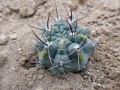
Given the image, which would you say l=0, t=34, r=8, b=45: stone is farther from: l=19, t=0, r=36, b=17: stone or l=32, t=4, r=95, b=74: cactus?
l=32, t=4, r=95, b=74: cactus

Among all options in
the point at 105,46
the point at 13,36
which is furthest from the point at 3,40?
the point at 105,46

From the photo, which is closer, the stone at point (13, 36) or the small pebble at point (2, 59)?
the small pebble at point (2, 59)

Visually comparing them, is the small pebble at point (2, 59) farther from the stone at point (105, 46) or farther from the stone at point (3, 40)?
the stone at point (105, 46)

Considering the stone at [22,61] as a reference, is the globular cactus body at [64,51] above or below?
above

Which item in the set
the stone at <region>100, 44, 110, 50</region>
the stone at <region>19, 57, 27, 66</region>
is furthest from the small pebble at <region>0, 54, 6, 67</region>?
the stone at <region>100, 44, 110, 50</region>

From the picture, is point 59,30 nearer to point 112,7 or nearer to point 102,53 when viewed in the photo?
point 102,53

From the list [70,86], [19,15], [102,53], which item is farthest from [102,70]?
[19,15]

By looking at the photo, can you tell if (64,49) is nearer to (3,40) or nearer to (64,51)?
(64,51)

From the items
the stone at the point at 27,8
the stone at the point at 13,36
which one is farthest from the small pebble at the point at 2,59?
the stone at the point at 27,8

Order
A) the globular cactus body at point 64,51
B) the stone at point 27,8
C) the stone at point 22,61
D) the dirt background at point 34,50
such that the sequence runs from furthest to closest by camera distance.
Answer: the stone at point 27,8 → the stone at point 22,61 → the dirt background at point 34,50 → the globular cactus body at point 64,51
